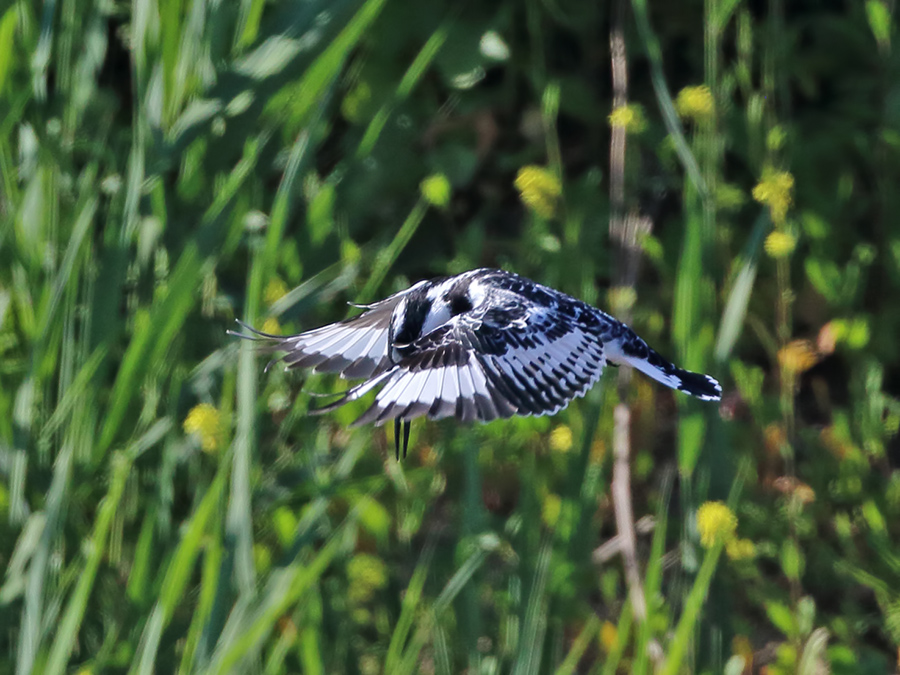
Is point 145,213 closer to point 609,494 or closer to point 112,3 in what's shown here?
point 112,3

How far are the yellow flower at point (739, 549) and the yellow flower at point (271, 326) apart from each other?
697 mm

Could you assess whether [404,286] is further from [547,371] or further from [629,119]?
[547,371]

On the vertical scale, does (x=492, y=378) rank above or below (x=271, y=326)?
above

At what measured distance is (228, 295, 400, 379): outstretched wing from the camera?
4.87 feet

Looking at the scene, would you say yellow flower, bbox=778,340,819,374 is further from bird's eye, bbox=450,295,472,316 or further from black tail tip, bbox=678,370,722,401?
bird's eye, bbox=450,295,472,316

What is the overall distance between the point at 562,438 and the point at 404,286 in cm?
36

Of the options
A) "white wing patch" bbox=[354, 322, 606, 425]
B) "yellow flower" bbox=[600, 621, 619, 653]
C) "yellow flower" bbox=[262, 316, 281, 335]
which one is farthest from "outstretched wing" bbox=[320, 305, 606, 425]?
"yellow flower" bbox=[600, 621, 619, 653]

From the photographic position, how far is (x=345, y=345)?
62.7 inches

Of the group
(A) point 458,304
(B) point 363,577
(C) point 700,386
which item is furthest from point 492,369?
(B) point 363,577

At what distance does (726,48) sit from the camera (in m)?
2.19

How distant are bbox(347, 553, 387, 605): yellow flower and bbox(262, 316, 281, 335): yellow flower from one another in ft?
1.14

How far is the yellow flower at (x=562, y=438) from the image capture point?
171 centimetres

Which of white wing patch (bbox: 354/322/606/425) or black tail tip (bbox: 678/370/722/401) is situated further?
black tail tip (bbox: 678/370/722/401)

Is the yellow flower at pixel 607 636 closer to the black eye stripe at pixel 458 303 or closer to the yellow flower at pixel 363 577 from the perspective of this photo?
the yellow flower at pixel 363 577
